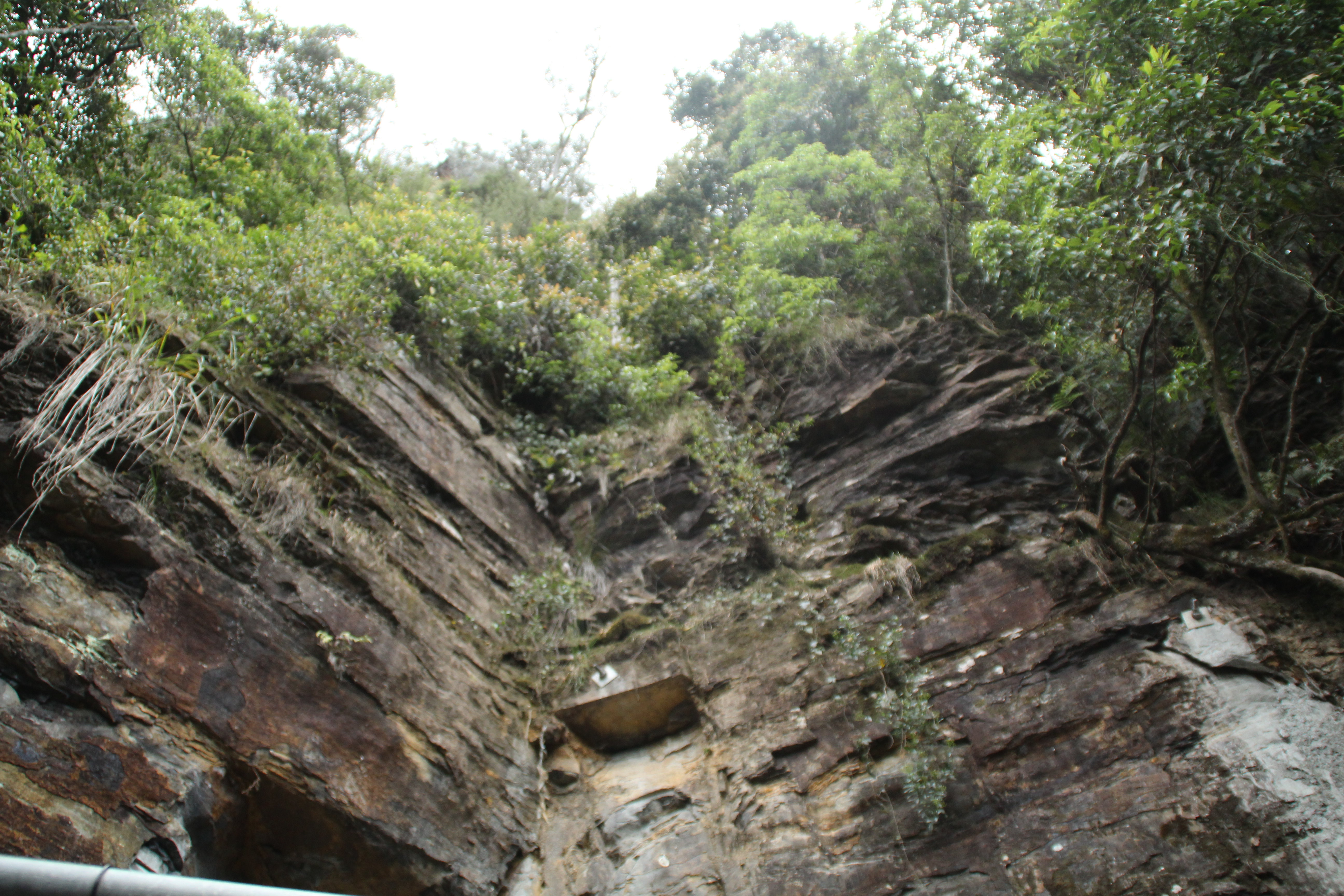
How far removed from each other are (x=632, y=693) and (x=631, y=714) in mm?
207

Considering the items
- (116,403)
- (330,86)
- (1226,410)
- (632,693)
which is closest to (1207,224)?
(1226,410)

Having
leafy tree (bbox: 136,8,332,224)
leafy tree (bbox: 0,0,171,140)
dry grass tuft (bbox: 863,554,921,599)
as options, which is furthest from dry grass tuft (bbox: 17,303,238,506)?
dry grass tuft (bbox: 863,554,921,599)

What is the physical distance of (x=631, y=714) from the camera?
6770 millimetres

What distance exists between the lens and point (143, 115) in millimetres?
9422

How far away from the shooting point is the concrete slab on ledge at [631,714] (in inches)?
265

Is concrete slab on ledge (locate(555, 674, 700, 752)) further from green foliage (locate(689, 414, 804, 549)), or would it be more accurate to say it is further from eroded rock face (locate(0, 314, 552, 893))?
green foliage (locate(689, 414, 804, 549))

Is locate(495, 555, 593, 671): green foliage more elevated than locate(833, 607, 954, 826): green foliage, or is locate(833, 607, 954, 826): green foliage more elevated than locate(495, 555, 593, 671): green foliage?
locate(495, 555, 593, 671): green foliage

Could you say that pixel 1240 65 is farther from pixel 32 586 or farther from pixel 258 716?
pixel 32 586

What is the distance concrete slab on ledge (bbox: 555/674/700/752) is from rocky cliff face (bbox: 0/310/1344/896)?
0.03 m

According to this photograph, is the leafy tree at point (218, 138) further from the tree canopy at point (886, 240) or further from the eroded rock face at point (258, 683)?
the eroded rock face at point (258, 683)

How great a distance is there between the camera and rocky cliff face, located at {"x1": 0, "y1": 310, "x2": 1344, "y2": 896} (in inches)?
165

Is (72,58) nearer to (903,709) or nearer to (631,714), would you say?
(631,714)

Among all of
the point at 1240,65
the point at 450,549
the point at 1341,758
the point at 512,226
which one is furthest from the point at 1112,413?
the point at 512,226

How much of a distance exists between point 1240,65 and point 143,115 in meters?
11.6
